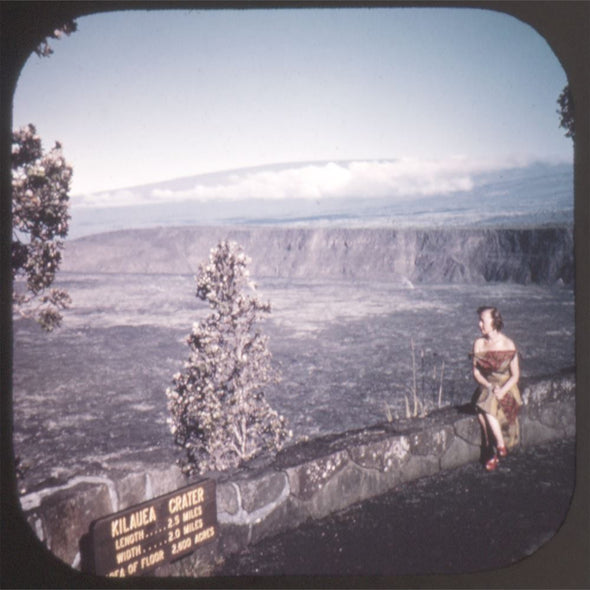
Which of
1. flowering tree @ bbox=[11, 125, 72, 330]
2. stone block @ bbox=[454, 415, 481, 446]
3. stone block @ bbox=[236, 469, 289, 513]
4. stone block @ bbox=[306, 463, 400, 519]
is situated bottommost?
stone block @ bbox=[306, 463, 400, 519]

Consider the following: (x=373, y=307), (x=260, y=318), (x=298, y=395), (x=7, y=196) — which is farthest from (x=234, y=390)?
(x=373, y=307)

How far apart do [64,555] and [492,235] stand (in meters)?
3.58

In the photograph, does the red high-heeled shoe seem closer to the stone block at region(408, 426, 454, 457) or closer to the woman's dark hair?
the stone block at region(408, 426, 454, 457)

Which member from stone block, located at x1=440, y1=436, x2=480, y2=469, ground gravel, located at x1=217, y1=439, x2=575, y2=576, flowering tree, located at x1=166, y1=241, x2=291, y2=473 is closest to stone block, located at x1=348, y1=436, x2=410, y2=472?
ground gravel, located at x1=217, y1=439, x2=575, y2=576

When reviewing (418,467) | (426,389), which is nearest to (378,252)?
(426,389)

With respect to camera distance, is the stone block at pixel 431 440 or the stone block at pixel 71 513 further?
the stone block at pixel 431 440

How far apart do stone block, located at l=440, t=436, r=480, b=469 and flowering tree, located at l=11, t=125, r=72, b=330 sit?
2.24 m

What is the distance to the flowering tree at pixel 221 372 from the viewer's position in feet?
9.48

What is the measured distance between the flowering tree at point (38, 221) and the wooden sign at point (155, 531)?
3.06ft

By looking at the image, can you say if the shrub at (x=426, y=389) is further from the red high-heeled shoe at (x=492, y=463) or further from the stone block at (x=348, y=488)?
the stone block at (x=348, y=488)

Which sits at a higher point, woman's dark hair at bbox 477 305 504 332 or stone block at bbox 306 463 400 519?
woman's dark hair at bbox 477 305 504 332

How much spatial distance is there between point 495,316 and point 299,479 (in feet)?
4.73

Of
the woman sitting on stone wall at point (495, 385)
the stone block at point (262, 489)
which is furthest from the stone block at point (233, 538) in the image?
the woman sitting on stone wall at point (495, 385)

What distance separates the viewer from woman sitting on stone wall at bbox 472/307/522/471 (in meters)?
2.96
